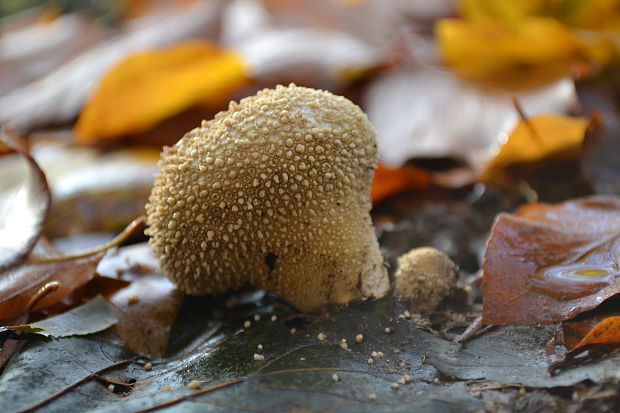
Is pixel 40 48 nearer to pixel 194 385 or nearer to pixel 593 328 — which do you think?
pixel 194 385

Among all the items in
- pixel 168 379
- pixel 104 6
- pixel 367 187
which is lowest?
pixel 168 379

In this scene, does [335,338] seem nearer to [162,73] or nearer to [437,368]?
[437,368]

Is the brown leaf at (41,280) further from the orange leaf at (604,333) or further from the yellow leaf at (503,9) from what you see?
the yellow leaf at (503,9)

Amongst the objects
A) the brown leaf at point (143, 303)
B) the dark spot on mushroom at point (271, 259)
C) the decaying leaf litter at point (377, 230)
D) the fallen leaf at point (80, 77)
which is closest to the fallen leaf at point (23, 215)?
the decaying leaf litter at point (377, 230)

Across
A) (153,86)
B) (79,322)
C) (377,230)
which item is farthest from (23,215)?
(153,86)

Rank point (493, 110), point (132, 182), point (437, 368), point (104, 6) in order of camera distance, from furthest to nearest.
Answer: point (104, 6) → point (493, 110) → point (132, 182) → point (437, 368)

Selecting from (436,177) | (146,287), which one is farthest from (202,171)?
(436,177)

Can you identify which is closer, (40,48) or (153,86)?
(153,86)

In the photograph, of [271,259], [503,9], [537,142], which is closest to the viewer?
[271,259]
